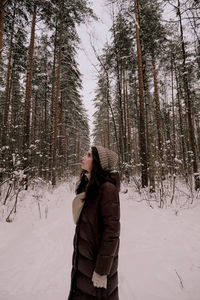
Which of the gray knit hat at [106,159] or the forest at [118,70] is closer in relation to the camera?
the gray knit hat at [106,159]

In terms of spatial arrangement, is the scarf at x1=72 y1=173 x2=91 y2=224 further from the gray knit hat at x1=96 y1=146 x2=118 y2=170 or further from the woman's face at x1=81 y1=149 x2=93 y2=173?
the gray knit hat at x1=96 y1=146 x2=118 y2=170

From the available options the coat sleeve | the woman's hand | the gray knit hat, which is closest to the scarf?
the coat sleeve

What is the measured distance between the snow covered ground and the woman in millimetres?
1187

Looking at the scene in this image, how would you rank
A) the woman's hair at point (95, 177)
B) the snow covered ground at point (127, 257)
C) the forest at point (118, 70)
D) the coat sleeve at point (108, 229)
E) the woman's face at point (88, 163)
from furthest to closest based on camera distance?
the forest at point (118, 70)
the snow covered ground at point (127, 257)
the woman's face at point (88, 163)
the woman's hair at point (95, 177)
the coat sleeve at point (108, 229)

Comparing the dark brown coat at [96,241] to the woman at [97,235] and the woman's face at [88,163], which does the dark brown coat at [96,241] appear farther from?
the woman's face at [88,163]

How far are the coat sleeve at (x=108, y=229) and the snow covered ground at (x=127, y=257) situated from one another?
148cm

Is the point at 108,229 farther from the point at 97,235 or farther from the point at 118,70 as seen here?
the point at 118,70

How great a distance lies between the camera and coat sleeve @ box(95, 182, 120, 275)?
132 cm

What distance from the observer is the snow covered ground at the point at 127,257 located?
230cm

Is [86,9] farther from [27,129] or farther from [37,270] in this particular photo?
[37,270]

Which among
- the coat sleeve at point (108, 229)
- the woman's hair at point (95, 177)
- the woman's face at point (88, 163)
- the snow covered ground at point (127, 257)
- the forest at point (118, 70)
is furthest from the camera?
the forest at point (118, 70)

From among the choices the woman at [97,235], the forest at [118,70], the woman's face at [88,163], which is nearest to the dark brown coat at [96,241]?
the woman at [97,235]

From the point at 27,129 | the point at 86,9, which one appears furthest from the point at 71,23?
the point at 27,129

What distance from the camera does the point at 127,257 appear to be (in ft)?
10.0
